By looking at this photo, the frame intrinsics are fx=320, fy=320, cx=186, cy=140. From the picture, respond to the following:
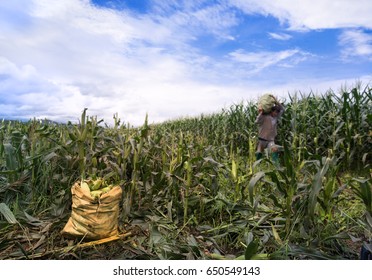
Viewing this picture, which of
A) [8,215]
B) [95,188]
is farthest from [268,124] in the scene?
[8,215]

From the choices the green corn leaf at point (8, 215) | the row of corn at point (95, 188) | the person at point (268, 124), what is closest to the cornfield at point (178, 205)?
the green corn leaf at point (8, 215)

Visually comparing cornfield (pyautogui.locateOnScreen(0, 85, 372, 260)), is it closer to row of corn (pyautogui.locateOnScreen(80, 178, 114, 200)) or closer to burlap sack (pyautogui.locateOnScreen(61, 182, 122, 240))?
burlap sack (pyautogui.locateOnScreen(61, 182, 122, 240))

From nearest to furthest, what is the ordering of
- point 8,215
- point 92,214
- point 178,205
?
1. point 92,214
2. point 8,215
3. point 178,205

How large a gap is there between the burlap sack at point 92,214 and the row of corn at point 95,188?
3 cm

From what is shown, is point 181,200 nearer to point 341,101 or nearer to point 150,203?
point 150,203

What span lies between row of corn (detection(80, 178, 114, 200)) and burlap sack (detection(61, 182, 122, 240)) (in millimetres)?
34

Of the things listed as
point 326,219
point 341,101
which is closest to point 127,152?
point 326,219

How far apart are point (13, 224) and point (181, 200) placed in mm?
1550

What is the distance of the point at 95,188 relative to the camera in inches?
102

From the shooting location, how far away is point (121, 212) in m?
3.01

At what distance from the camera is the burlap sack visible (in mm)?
2422

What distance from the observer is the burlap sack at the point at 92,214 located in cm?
242

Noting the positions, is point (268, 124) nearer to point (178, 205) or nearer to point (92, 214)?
point (178, 205)

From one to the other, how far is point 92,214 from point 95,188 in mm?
241
